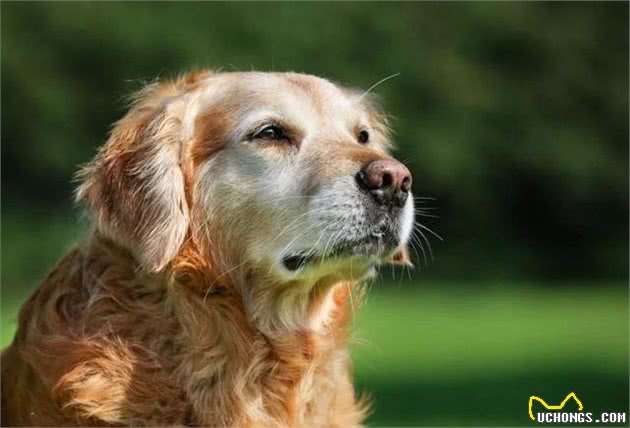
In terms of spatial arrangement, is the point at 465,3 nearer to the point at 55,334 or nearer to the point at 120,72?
the point at 120,72

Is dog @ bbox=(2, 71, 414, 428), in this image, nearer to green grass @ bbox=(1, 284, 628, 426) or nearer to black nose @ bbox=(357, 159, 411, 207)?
black nose @ bbox=(357, 159, 411, 207)

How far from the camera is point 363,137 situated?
6.03 m

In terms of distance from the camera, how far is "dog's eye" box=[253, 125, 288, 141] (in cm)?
551

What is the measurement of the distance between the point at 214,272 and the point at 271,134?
712 mm

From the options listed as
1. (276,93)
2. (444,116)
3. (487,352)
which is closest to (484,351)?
(487,352)

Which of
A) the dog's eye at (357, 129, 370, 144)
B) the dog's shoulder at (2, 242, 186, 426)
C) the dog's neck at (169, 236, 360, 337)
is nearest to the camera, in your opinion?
the dog's shoulder at (2, 242, 186, 426)

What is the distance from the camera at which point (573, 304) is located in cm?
2312

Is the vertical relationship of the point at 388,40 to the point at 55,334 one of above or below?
above

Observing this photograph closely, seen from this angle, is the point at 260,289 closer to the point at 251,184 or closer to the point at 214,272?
the point at 214,272

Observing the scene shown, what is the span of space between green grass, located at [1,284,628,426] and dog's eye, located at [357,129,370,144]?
0.86m

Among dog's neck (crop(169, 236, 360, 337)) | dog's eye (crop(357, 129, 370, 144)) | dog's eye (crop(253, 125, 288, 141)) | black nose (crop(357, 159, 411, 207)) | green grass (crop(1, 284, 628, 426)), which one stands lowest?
dog's neck (crop(169, 236, 360, 337))

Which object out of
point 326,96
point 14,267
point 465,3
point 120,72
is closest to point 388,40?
point 465,3

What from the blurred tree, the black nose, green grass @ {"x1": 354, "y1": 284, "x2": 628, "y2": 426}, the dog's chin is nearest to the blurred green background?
the blurred tree

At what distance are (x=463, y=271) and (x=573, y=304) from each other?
19.9ft
